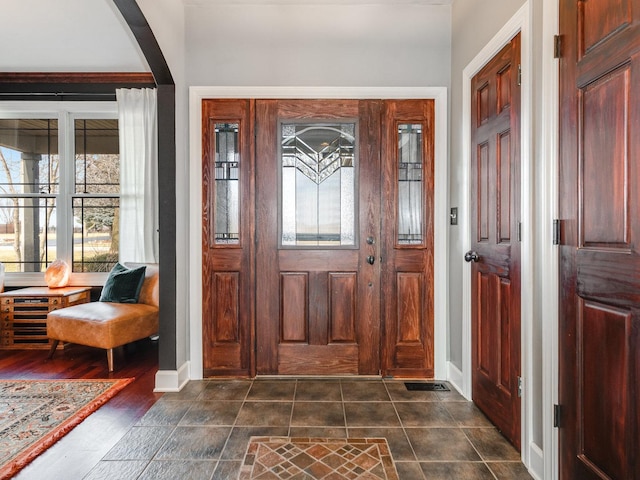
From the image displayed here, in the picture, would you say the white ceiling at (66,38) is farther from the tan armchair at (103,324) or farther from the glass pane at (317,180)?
the tan armchair at (103,324)

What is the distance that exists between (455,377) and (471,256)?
0.98m

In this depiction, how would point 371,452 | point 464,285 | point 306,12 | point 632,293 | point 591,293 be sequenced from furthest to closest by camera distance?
point 306,12, point 464,285, point 371,452, point 591,293, point 632,293

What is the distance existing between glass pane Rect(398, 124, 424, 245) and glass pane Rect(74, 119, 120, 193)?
3026mm

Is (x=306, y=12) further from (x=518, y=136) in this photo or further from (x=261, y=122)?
(x=518, y=136)

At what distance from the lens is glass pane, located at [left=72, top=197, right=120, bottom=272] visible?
396 centimetres

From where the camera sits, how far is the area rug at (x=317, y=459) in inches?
67.3

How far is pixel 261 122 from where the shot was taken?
288 centimetres

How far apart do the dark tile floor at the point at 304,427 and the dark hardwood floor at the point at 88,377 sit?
0.10 meters

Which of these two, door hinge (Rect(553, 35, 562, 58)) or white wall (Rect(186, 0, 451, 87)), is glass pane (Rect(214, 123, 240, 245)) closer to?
white wall (Rect(186, 0, 451, 87))

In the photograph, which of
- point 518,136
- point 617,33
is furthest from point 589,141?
point 518,136

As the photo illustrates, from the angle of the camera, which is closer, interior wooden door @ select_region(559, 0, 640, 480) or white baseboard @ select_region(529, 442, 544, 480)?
interior wooden door @ select_region(559, 0, 640, 480)

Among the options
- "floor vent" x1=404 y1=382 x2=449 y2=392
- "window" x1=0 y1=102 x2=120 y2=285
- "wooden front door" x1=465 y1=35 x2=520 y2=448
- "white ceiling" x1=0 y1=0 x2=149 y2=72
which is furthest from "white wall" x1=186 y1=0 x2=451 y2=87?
"floor vent" x1=404 y1=382 x2=449 y2=392

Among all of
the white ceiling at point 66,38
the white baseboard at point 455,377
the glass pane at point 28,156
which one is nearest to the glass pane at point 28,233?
the glass pane at point 28,156

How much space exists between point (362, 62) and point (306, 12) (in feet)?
1.85
